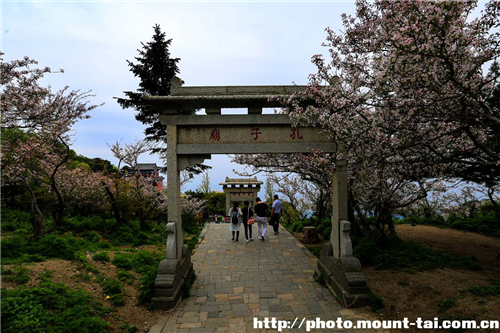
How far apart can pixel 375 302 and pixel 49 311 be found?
5636mm

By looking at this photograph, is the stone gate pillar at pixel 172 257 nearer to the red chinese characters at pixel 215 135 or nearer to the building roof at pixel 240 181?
the red chinese characters at pixel 215 135

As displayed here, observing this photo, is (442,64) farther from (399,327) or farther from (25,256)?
(25,256)

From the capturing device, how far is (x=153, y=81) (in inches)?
643

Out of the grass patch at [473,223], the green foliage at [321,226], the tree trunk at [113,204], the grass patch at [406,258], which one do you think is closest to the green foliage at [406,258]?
the grass patch at [406,258]

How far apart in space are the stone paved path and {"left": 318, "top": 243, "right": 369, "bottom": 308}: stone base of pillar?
21 cm

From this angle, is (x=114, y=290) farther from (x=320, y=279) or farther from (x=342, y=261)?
(x=342, y=261)

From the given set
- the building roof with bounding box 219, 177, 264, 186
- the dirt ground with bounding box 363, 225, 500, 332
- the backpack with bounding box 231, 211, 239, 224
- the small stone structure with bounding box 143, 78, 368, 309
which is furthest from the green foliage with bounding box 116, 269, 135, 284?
the building roof with bounding box 219, 177, 264, 186

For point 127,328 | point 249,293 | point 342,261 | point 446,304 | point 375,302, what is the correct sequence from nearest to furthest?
point 127,328, point 446,304, point 375,302, point 342,261, point 249,293

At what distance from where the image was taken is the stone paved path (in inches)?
197

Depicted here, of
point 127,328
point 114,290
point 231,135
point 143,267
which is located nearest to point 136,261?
point 143,267

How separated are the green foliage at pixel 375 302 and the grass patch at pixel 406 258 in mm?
1755

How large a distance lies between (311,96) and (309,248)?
6.16 metres

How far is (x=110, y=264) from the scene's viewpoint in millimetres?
6867

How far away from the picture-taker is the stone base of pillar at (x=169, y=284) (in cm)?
539
